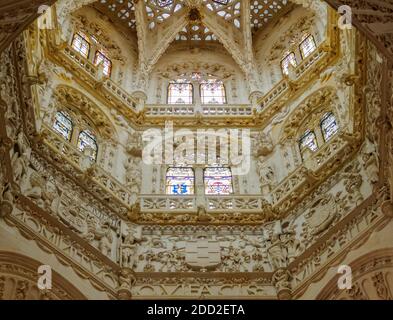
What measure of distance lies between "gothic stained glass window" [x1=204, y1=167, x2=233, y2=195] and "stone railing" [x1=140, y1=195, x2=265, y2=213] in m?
0.92

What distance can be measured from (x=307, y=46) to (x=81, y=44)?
8926 mm

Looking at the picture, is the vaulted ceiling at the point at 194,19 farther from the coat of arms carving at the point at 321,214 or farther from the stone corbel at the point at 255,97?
the coat of arms carving at the point at 321,214

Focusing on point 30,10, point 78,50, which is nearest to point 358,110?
point 30,10

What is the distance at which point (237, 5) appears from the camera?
27.1 meters

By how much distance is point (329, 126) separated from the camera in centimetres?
1981

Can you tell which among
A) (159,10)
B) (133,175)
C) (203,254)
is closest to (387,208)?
(203,254)

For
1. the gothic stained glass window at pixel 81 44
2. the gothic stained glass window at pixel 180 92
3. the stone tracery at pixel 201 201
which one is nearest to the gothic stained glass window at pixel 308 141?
the stone tracery at pixel 201 201

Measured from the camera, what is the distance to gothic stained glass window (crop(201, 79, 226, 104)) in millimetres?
24797

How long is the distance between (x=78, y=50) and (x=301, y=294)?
13.5 meters

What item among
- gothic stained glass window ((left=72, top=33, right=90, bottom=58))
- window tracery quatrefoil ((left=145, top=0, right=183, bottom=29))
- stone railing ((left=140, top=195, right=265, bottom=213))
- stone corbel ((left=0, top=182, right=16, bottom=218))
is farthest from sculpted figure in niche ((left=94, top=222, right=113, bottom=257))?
window tracery quatrefoil ((left=145, top=0, right=183, bottom=29))

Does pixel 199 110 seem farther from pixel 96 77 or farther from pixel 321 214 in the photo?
pixel 321 214
